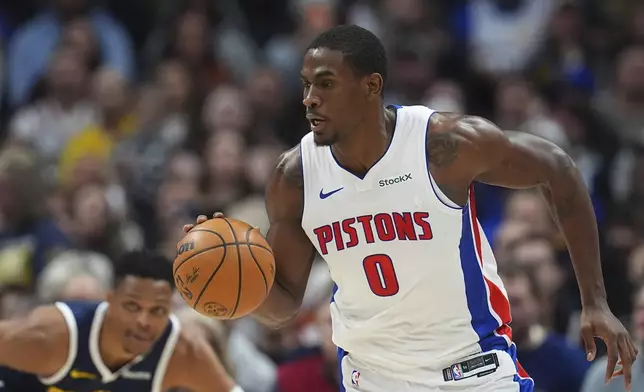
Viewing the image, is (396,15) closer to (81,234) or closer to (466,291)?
(81,234)

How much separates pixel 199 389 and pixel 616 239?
3812 millimetres

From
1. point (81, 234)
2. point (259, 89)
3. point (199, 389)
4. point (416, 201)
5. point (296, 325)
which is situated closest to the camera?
point (416, 201)

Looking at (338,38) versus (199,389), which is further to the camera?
(199,389)

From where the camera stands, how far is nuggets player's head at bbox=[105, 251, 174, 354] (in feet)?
19.4

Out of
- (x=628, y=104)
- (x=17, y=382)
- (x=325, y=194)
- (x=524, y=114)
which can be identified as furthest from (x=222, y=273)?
(x=628, y=104)

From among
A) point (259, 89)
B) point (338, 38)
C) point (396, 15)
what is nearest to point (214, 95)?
point (259, 89)

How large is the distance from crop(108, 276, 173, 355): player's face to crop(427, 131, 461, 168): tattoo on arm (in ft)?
6.10

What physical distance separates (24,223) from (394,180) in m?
5.72

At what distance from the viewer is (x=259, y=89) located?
1045cm

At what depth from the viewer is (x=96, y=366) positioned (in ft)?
19.9

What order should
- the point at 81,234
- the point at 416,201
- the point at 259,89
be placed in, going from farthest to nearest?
the point at 259,89
the point at 81,234
the point at 416,201

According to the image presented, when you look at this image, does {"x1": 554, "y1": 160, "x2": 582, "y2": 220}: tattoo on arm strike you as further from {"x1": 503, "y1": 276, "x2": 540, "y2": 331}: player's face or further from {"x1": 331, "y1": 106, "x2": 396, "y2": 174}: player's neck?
{"x1": 503, "y1": 276, "x2": 540, "y2": 331}: player's face

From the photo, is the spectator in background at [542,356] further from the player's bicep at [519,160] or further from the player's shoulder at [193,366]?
the player's bicep at [519,160]

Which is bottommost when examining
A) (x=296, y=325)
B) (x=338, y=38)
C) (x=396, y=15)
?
(x=296, y=325)
